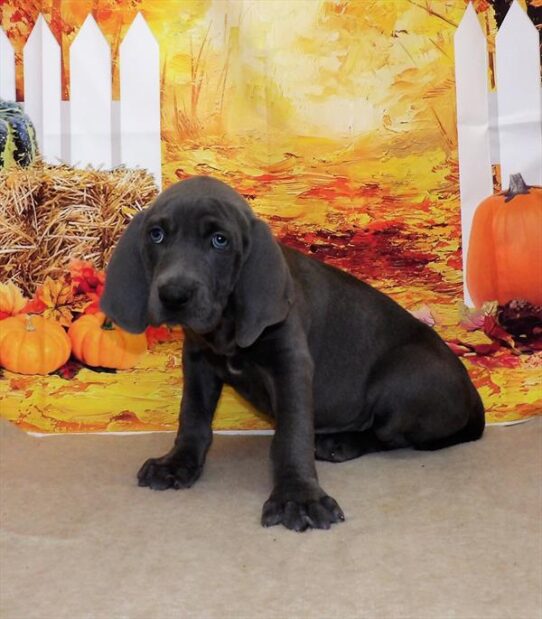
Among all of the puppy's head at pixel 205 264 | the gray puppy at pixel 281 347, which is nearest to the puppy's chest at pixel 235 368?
the gray puppy at pixel 281 347

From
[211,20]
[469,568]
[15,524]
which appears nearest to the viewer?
[469,568]

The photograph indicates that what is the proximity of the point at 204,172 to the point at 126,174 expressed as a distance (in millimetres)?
334

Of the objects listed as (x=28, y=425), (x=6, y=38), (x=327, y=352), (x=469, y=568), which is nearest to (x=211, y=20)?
(x=6, y=38)

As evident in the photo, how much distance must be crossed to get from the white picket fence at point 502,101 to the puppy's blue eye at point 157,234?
62.6 inches

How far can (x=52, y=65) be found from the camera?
355cm

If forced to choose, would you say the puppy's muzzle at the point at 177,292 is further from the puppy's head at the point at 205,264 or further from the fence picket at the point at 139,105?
the fence picket at the point at 139,105

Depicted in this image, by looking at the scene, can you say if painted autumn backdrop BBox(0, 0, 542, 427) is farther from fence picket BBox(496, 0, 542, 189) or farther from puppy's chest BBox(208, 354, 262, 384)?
puppy's chest BBox(208, 354, 262, 384)

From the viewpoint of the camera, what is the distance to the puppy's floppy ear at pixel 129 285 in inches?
105

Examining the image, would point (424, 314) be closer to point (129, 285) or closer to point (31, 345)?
point (129, 285)

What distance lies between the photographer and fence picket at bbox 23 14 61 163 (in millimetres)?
3553

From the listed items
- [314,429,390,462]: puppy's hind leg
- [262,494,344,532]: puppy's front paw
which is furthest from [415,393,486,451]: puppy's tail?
[262,494,344,532]: puppy's front paw

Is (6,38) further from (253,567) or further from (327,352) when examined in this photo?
(253,567)

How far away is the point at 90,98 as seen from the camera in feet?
11.7

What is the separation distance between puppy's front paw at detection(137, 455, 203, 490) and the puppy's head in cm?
47
